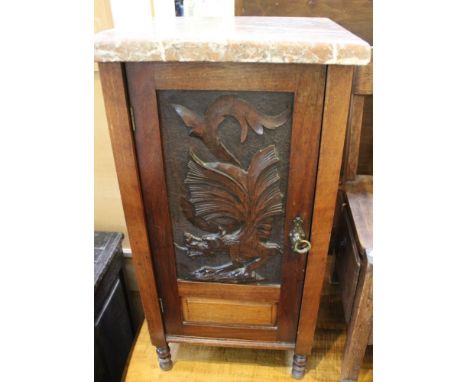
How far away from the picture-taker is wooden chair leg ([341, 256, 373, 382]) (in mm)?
711

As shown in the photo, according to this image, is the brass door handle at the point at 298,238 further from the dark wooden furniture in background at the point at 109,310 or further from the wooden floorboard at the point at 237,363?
the dark wooden furniture in background at the point at 109,310

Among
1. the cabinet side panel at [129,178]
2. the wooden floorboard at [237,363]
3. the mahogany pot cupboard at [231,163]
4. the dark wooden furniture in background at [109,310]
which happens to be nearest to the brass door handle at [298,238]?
the mahogany pot cupboard at [231,163]

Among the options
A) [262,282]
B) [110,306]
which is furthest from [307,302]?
[110,306]

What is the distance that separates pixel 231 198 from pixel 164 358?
1.72 ft

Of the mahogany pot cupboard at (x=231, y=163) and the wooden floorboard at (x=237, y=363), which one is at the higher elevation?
the mahogany pot cupboard at (x=231, y=163)

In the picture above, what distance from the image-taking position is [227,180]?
63cm

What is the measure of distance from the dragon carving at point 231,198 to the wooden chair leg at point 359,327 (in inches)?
7.6

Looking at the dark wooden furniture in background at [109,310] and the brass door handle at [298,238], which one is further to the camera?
the dark wooden furniture in background at [109,310]

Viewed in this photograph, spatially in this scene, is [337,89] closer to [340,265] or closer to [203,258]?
[203,258]

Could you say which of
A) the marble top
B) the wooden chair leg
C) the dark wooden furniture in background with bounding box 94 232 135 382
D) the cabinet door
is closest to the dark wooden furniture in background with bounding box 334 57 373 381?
the wooden chair leg

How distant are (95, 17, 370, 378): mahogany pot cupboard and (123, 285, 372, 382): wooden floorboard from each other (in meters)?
0.11

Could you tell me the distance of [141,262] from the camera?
2.40ft

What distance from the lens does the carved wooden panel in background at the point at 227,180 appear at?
1.87ft

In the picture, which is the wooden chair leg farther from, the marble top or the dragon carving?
the marble top
